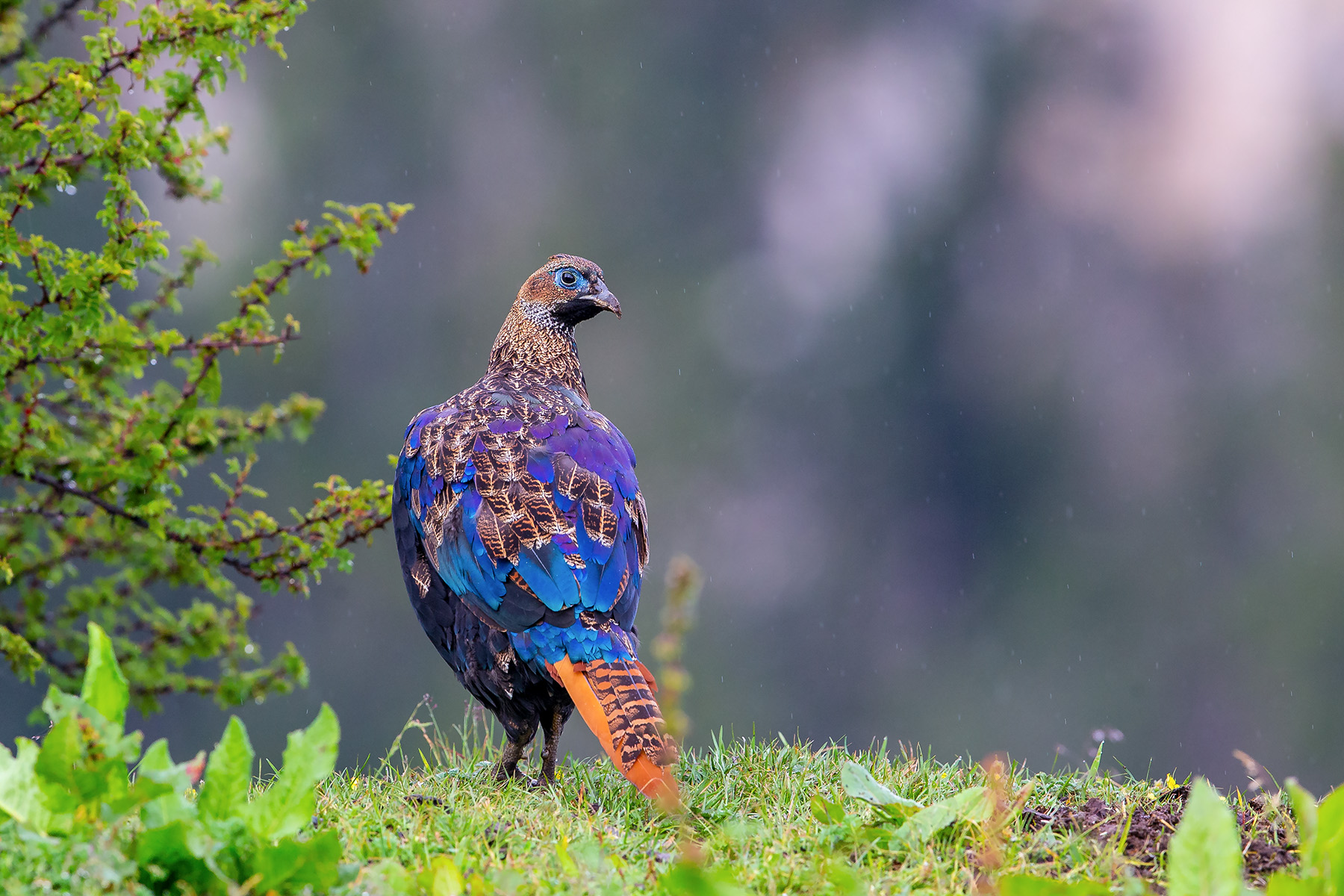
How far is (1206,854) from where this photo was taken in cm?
229

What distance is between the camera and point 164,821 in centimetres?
241

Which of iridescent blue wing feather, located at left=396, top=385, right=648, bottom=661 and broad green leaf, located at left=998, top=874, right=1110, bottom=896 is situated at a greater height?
iridescent blue wing feather, located at left=396, top=385, right=648, bottom=661

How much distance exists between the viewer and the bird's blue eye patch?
5676 millimetres

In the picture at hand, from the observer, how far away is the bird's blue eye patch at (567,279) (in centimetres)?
568

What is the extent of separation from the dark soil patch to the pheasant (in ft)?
3.56

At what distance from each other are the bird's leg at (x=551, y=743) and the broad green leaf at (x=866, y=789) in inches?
42.1

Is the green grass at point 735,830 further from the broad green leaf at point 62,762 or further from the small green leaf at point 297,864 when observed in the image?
the broad green leaf at point 62,762

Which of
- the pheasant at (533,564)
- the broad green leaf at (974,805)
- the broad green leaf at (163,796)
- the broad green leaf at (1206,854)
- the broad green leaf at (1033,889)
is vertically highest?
the pheasant at (533,564)

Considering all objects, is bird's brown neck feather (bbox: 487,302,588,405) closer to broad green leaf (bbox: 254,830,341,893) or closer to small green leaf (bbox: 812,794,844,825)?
small green leaf (bbox: 812,794,844,825)

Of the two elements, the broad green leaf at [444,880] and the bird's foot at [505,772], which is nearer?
the broad green leaf at [444,880]

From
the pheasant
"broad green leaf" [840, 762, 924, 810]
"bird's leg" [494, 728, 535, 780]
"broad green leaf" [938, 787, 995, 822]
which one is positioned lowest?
"broad green leaf" [938, 787, 995, 822]

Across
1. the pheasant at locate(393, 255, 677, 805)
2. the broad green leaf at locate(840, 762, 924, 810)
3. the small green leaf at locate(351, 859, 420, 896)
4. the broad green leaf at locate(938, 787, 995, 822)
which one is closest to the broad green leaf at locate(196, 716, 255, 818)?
the small green leaf at locate(351, 859, 420, 896)

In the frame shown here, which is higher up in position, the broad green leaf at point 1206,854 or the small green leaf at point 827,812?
the small green leaf at point 827,812

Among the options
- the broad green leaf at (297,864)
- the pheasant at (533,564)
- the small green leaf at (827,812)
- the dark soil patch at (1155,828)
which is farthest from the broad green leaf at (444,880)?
the dark soil patch at (1155,828)
